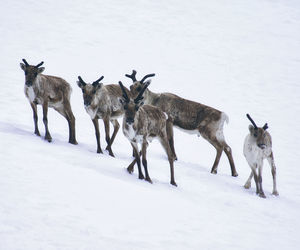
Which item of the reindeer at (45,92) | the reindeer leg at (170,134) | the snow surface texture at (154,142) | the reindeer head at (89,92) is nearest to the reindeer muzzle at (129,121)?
the snow surface texture at (154,142)

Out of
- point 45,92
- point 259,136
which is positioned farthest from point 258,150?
point 45,92

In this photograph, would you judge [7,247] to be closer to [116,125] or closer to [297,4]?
[116,125]

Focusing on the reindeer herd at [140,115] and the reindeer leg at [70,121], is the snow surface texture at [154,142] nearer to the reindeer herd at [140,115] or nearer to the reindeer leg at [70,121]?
the reindeer leg at [70,121]

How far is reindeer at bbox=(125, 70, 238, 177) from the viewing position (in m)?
12.6

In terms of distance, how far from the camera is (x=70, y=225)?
7734 millimetres

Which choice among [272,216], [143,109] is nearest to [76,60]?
[143,109]

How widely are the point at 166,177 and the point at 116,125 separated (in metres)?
2.20

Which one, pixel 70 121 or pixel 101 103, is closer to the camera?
pixel 101 103

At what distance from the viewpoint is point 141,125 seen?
10453 mm

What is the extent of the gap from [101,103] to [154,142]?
3913mm

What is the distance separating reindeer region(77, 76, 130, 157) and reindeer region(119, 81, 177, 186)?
3.83 ft

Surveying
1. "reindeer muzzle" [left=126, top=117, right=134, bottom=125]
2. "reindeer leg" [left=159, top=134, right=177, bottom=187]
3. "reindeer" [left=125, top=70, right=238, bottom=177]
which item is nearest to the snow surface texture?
"reindeer leg" [left=159, top=134, right=177, bottom=187]

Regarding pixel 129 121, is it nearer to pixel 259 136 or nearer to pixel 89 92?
pixel 89 92

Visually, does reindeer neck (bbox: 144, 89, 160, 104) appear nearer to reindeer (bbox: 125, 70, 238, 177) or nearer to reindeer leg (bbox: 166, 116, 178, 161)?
reindeer (bbox: 125, 70, 238, 177)
